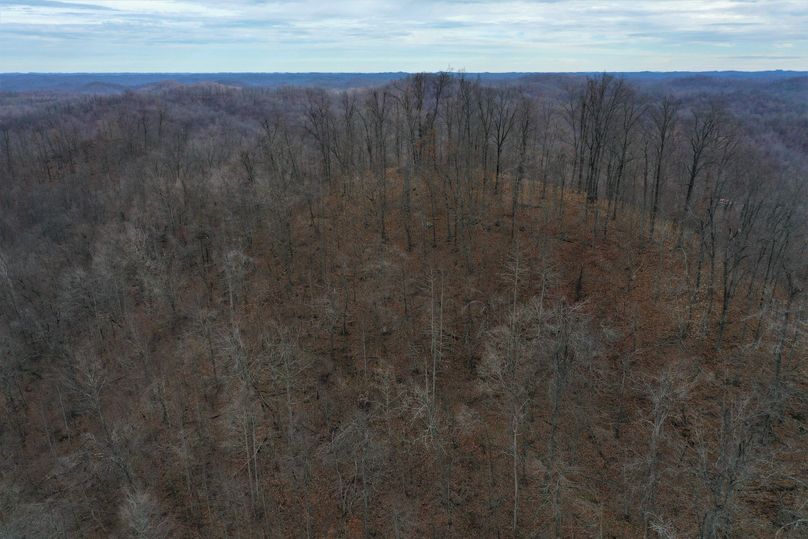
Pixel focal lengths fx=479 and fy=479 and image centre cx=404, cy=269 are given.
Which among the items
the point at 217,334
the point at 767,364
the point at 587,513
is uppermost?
the point at 767,364

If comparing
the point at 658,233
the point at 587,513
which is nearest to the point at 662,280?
the point at 658,233

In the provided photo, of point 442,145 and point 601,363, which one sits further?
point 442,145

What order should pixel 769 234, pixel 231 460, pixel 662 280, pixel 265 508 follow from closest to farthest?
pixel 265 508 < pixel 231 460 < pixel 662 280 < pixel 769 234

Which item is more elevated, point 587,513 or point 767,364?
point 767,364

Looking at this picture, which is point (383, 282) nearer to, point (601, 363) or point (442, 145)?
point (601, 363)

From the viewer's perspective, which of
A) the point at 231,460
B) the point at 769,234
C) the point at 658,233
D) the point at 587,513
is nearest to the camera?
the point at 587,513

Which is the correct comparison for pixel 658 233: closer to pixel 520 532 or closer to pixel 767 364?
pixel 767 364
